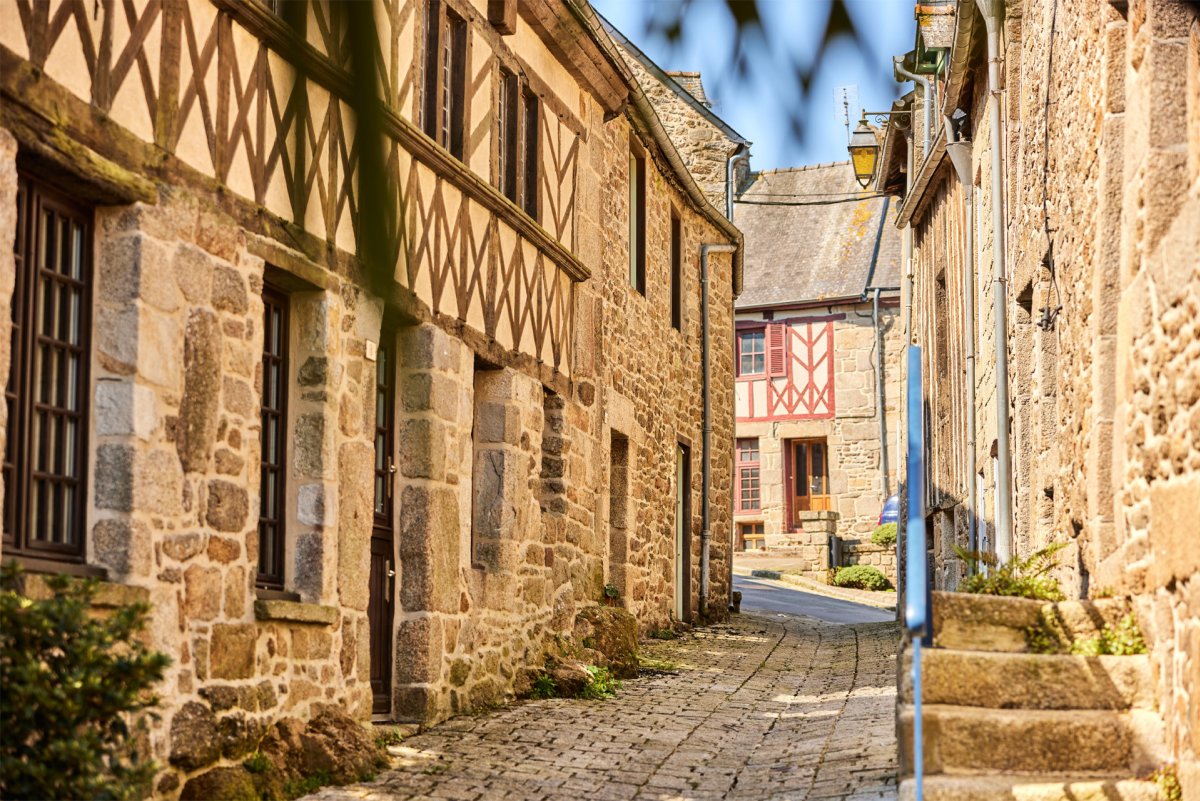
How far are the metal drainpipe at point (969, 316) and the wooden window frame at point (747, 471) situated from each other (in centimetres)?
1589

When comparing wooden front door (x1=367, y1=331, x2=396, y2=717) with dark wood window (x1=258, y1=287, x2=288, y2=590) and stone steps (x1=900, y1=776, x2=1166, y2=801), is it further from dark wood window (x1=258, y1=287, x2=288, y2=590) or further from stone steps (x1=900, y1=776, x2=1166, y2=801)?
stone steps (x1=900, y1=776, x2=1166, y2=801)

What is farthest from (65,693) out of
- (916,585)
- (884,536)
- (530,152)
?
(884,536)

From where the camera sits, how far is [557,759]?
668cm

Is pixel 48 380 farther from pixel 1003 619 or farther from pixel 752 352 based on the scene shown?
pixel 752 352

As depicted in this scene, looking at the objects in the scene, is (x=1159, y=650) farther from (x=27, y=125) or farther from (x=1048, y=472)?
(x=27, y=125)

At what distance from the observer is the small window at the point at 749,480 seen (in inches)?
1067

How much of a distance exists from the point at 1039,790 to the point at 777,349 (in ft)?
74.1

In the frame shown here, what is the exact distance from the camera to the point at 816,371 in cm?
2644

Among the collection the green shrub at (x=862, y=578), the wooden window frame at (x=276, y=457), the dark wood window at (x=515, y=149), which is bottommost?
the green shrub at (x=862, y=578)

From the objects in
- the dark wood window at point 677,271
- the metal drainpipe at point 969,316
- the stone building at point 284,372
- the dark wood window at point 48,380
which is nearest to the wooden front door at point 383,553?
the stone building at point 284,372

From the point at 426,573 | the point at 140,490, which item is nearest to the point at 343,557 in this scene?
the point at 426,573

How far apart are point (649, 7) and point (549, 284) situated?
28.6 ft

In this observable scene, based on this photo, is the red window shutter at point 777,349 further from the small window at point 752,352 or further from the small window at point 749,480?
the small window at point 749,480

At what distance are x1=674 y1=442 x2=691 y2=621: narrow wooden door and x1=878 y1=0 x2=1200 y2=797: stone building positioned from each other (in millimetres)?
3303
